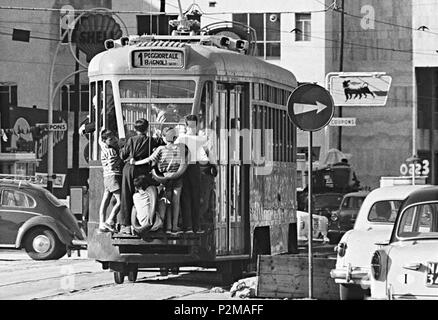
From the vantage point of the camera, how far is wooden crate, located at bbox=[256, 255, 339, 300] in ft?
56.6

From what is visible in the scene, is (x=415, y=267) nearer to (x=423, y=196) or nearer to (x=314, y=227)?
(x=423, y=196)

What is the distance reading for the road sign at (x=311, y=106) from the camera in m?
16.6

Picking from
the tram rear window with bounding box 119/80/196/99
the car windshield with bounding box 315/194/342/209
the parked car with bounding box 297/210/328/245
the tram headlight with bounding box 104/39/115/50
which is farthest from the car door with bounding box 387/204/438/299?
the car windshield with bounding box 315/194/342/209

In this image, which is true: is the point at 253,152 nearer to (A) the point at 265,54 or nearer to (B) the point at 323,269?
(B) the point at 323,269

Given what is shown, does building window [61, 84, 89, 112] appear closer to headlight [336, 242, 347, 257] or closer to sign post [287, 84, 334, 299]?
sign post [287, 84, 334, 299]

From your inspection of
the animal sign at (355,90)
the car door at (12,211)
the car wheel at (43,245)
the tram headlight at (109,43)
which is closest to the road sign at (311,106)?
the tram headlight at (109,43)

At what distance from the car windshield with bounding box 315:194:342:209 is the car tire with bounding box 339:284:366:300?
2638 cm

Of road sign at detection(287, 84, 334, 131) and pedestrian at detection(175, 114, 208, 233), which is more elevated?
road sign at detection(287, 84, 334, 131)

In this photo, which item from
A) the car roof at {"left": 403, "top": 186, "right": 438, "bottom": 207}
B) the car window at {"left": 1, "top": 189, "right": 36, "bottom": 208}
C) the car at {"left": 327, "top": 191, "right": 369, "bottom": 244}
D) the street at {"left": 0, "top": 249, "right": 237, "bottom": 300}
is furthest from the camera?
the car at {"left": 327, "top": 191, "right": 369, "bottom": 244}

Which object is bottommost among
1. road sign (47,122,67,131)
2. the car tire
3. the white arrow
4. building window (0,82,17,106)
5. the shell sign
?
the car tire

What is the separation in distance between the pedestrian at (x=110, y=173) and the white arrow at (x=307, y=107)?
3.02 m

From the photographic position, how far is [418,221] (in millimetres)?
13516

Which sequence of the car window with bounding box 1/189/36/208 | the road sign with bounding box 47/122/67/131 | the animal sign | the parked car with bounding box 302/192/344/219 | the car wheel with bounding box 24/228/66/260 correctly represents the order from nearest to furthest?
the car wheel with bounding box 24/228/66/260, the car window with bounding box 1/189/36/208, the animal sign, the parked car with bounding box 302/192/344/219, the road sign with bounding box 47/122/67/131
